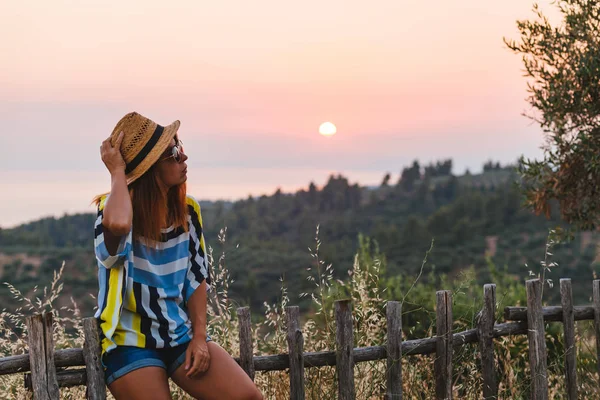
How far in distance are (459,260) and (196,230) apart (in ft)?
135

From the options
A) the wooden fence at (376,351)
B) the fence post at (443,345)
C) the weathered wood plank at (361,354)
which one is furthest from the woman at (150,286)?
the fence post at (443,345)

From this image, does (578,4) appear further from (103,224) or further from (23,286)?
(23,286)

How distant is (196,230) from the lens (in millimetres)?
3770

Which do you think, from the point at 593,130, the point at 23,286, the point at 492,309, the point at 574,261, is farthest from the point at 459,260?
the point at 492,309

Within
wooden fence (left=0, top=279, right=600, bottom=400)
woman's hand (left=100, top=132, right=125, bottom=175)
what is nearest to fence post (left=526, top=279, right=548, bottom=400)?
wooden fence (left=0, top=279, right=600, bottom=400)

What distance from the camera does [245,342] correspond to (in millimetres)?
4328

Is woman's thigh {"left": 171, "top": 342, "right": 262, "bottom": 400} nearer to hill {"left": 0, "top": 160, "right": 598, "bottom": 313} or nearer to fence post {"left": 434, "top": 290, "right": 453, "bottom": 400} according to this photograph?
fence post {"left": 434, "top": 290, "right": 453, "bottom": 400}

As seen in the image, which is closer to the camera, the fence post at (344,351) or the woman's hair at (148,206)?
the woman's hair at (148,206)

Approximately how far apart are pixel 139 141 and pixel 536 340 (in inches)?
145

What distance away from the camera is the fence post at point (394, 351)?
4707 millimetres

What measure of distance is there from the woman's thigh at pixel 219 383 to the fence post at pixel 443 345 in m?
1.93

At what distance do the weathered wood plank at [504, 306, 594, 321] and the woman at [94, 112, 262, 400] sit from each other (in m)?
2.87

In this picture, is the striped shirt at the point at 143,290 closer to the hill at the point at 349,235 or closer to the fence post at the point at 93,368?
the fence post at the point at 93,368

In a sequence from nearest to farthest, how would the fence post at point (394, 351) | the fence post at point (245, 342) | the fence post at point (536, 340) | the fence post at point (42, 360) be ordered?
the fence post at point (42, 360)
the fence post at point (245, 342)
the fence post at point (394, 351)
the fence post at point (536, 340)
